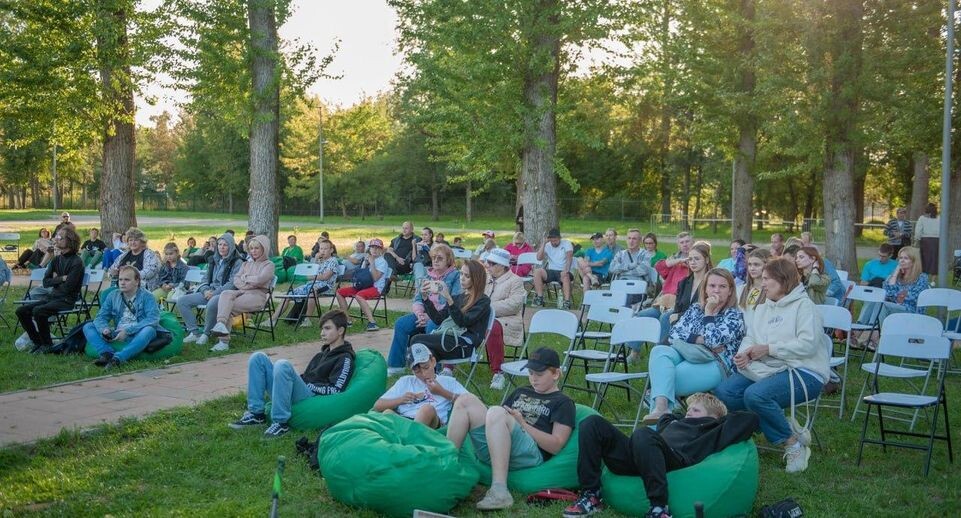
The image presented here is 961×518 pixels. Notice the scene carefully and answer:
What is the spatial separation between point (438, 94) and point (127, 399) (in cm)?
1147

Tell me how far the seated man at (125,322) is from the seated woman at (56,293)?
1.10 metres

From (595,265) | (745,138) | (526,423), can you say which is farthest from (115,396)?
(745,138)

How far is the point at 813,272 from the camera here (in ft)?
30.1

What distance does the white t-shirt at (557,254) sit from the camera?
14781 mm

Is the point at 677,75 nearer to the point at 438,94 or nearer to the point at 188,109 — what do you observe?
the point at 438,94

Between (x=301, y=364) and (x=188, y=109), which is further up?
(x=188, y=109)

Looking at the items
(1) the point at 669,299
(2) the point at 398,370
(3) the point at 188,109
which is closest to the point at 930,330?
(1) the point at 669,299

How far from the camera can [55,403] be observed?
764 cm

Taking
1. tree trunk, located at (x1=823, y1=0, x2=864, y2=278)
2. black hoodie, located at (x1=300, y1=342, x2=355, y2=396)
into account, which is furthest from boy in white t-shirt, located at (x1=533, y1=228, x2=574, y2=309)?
black hoodie, located at (x1=300, y1=342, x2=355, y2=396)

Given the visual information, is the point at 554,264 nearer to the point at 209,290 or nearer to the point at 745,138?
the point at 209,290

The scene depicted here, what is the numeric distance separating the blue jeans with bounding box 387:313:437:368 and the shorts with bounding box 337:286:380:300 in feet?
11.6

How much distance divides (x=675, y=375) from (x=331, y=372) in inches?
107

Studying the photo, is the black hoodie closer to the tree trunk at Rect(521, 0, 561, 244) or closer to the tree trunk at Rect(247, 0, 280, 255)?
the tree trunk at Rect(521, 0, 561, 244)

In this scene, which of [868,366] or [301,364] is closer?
[868,366]
